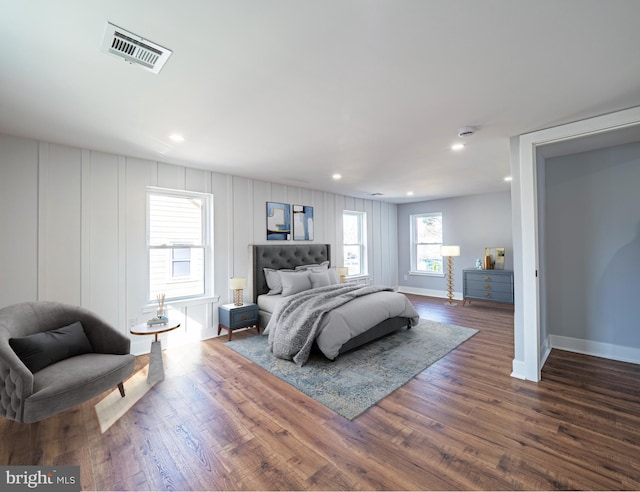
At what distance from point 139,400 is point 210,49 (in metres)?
2.80

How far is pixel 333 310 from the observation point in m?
3.35

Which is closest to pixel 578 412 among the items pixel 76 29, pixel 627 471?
pixel 627 471

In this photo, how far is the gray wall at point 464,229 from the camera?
240 inches

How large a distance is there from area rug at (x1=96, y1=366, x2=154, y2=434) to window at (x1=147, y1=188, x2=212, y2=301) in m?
1.20

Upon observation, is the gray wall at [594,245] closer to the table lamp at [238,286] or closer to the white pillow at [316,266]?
the white pillow at [316,266]

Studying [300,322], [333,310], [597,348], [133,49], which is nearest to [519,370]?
[597,348]

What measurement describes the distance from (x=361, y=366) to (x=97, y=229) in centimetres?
342

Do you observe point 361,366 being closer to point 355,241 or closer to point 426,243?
point 355,241

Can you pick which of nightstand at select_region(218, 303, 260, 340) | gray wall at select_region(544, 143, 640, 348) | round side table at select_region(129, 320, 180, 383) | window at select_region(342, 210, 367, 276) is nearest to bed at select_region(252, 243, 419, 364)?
nightstand at select_region(218, 303, 260, 340)

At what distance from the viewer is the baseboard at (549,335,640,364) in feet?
10.2

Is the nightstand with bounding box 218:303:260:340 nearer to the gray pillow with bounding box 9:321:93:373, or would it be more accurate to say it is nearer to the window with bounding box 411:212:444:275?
the gray pillow with bounding box 9:321:93:373

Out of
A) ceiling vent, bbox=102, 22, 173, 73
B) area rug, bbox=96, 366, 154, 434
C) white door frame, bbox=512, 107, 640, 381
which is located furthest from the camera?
white door frame, bbox=512, 107, 640, 381

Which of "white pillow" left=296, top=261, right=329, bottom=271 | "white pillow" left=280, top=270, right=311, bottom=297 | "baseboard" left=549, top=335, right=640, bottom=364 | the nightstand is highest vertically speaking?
"white pillow" left=296, top=261, right=329, bottom=271

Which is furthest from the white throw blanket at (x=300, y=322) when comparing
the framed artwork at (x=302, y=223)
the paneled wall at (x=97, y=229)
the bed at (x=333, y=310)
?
the framed artwork at (x=302, y=223)
